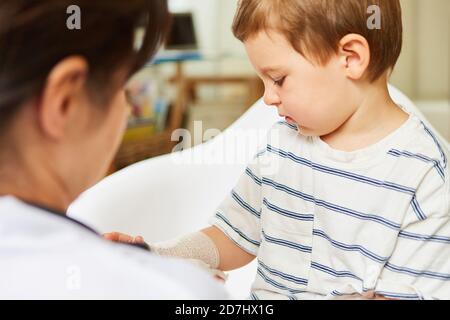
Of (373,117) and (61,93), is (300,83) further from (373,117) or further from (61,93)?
(61,93)

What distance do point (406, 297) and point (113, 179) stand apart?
352mm

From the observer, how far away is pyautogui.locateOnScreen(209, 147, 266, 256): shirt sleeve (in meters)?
0.54

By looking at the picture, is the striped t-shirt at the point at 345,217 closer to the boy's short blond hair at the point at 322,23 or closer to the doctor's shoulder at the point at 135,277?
the boy's short blond hair at the point at 322,23

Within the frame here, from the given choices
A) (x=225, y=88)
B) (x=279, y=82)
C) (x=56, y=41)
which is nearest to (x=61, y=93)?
(x=56, y=41)

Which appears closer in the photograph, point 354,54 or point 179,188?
point 354,54

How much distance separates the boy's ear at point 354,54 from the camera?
1.38 ft

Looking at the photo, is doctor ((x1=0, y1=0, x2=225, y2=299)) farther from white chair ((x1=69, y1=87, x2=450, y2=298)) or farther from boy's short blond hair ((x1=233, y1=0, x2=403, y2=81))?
white chair ((x1=69, y1=87, x2=450, y2=298))

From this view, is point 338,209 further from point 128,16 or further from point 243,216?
point 128,16

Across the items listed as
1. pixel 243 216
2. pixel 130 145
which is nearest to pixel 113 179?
pixel 130 145

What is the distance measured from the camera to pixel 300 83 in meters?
0.44

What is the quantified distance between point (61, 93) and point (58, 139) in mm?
26

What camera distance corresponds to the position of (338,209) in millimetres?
482

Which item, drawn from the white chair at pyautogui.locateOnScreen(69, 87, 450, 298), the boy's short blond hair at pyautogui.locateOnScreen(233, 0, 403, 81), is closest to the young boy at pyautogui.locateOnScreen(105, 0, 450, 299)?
the boy's short blond hair at pyautogui.locateOnScreen(233, 0, 403, 81)

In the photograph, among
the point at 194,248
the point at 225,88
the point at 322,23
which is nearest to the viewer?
the point at 322,23
